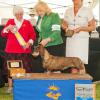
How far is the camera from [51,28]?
3.51 m

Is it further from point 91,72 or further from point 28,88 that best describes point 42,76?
point 91,72

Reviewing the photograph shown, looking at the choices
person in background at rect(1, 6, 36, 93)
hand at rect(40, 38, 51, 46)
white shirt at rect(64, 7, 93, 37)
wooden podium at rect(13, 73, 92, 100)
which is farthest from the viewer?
person in background at rect(1, 6, 36, 93)

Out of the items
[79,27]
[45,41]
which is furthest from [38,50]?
[79,27]

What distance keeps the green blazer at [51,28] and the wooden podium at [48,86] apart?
18.0 inches

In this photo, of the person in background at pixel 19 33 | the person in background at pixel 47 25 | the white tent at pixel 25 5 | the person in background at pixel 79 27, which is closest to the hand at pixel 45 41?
the person in background at pixel 47 25

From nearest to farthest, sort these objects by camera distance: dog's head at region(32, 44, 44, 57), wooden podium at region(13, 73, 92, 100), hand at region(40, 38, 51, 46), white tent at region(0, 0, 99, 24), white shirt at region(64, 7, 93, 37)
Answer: wooden podium at region(13, 73, 92, 100) < dog's head at region(32, 44, 44, 57) < hand at region(40, 38, 51, 46) < white shirt at region(64, 7, 93, 37) < white tent at region(0, 0, 99, 24)

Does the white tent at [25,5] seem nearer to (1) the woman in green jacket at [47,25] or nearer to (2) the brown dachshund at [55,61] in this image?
(1) the woman in green jacket at [47,25]

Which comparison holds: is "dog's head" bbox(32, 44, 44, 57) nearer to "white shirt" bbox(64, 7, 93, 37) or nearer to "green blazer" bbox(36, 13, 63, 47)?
"green blazer" bbox(36, 13, 63, 47)

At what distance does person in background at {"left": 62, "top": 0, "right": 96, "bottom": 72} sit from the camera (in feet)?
11.5

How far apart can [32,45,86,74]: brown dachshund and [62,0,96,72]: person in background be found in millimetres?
165

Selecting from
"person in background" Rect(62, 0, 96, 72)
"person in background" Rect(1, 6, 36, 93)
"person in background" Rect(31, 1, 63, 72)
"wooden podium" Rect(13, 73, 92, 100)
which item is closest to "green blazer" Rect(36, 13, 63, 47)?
"person in background" Rect(31, 1, 63, 72)

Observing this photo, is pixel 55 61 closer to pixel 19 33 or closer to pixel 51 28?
pixel 51 28

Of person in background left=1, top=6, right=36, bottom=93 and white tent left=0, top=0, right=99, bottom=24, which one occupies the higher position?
white tent left=0, top=0, right=99, bottom=24

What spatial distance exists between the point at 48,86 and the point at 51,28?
0.64m
